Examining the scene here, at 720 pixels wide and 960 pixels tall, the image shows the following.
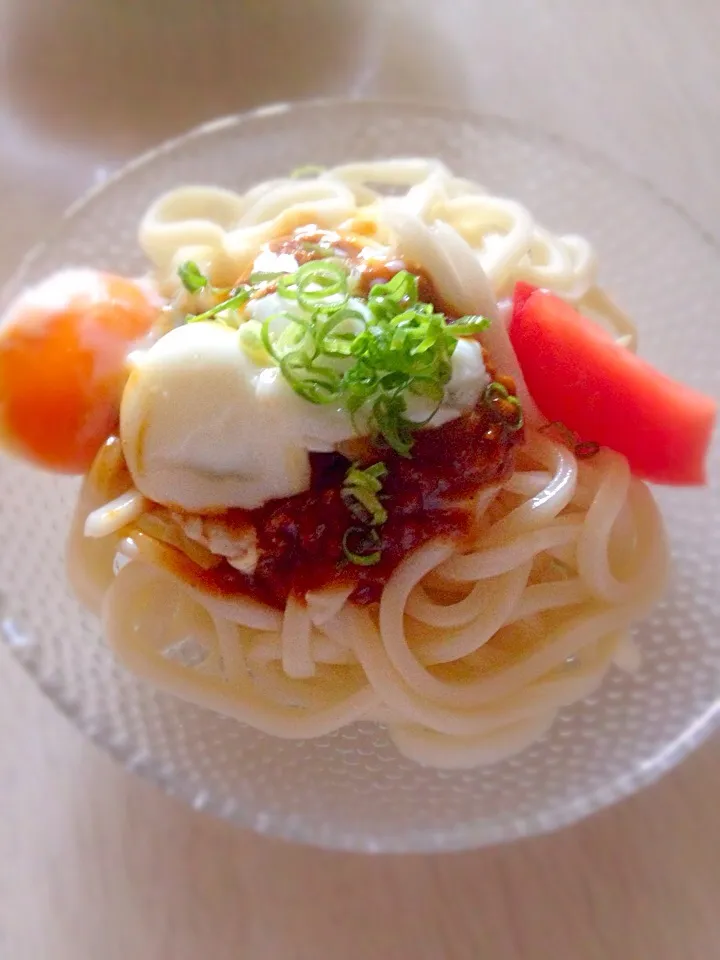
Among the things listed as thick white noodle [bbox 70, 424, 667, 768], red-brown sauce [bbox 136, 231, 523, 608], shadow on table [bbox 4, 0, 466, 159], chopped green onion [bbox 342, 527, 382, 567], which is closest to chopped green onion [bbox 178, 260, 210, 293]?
red-brown sauce [bbox 136, 231, 523, 608]

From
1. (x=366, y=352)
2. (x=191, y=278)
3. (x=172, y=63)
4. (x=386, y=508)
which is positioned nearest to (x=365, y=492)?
(x=386, y=508)

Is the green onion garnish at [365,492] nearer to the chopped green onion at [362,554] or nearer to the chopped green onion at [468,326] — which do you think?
the chopped green onion at [362,554]

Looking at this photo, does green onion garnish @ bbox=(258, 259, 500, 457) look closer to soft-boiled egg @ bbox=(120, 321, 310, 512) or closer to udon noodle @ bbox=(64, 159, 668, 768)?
soft-boiled egg @ bbox=(120, 321, 310, 512)

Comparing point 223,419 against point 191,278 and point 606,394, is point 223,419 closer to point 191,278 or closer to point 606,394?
point 191,278

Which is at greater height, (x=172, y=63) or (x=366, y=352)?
(x=172, y=63)

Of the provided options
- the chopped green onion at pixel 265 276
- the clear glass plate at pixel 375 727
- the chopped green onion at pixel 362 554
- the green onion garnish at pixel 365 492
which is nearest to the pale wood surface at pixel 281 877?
the clear glass plate at pixel 375 727

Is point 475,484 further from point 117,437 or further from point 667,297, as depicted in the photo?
point 667,297
